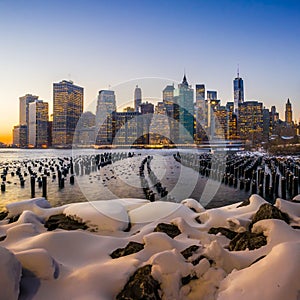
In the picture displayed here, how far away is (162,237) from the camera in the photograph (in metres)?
5.15

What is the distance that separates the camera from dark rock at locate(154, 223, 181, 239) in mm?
6684

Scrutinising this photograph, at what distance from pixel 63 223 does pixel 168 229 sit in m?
2.96

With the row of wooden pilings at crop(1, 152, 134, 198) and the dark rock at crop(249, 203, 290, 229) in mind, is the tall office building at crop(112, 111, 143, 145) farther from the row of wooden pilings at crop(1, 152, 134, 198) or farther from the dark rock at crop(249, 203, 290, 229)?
the dark rock at crop(249, 203, 290, 229)

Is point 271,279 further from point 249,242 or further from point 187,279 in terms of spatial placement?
point 249,242

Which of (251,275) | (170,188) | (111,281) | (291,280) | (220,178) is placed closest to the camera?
(291,280)

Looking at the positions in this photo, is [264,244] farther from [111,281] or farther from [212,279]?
[111,281]

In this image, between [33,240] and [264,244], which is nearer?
[264,244]

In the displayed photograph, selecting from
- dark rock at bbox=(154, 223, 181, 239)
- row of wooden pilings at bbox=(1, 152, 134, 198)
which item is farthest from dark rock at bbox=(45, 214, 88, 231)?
row of wooden pilings at bbox=(1, 152, 134, 198)

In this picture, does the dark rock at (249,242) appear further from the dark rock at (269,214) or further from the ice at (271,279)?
the dark rock at (269,214)

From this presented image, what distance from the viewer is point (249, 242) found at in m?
5.25

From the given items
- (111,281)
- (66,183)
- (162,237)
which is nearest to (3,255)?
(111,281)

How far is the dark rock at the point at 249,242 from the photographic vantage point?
16.8 feet

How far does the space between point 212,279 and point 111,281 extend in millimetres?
1516

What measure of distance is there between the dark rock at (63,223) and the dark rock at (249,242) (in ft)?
13.3
